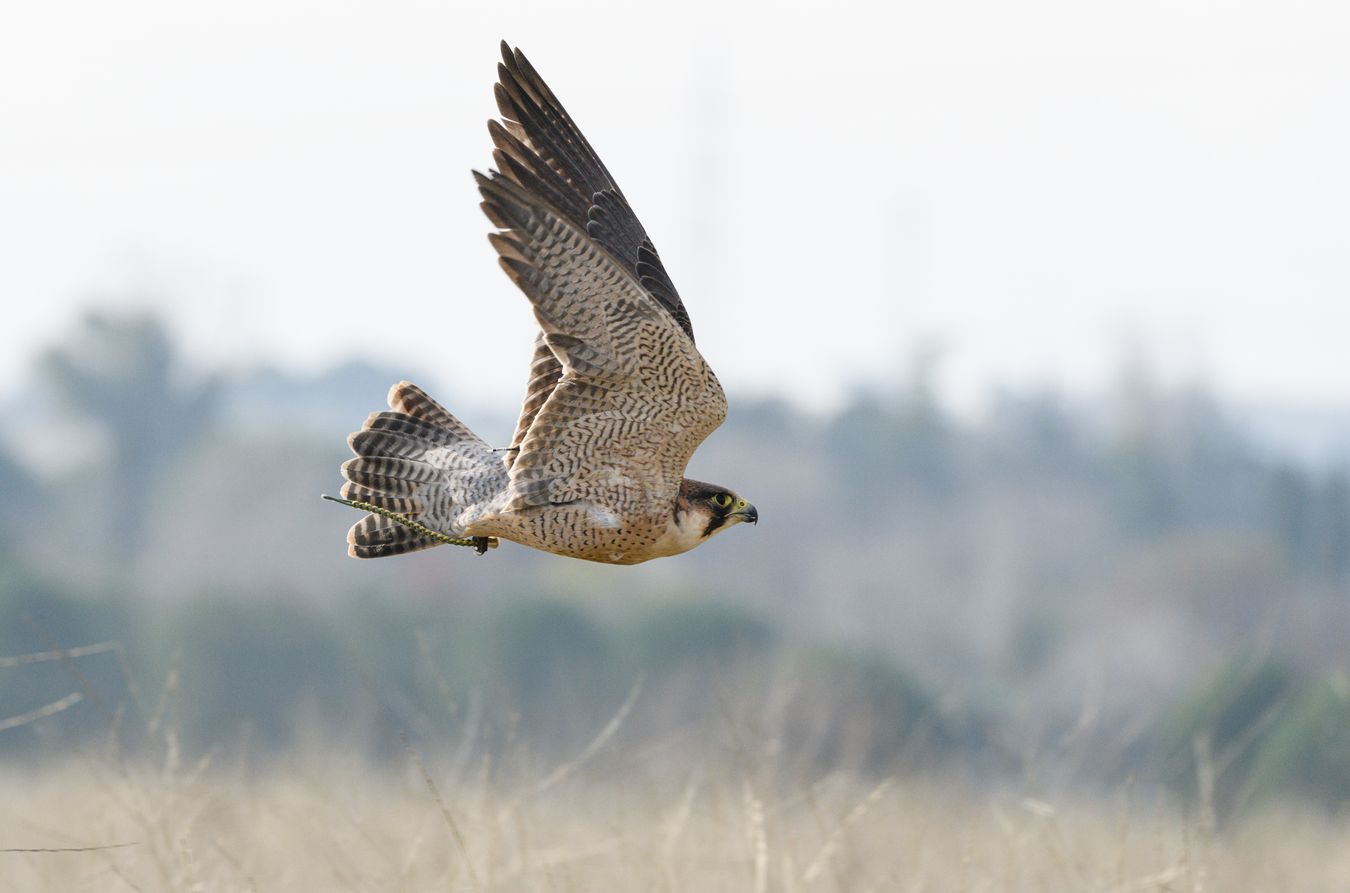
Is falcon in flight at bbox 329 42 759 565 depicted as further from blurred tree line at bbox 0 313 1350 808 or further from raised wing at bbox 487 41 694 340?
blurred tree line at bbox 0 313 1350 808

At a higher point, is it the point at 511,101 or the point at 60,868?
the point at 511,101

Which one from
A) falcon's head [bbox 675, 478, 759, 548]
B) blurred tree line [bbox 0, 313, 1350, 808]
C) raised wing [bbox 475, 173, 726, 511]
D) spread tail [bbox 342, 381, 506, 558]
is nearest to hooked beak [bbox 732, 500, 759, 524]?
falcon's head [bbox 675, 478, 759, 548]

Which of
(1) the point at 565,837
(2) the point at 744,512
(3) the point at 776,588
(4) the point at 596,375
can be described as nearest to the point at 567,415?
(4) the point at 596,375

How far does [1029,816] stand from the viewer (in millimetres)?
5773

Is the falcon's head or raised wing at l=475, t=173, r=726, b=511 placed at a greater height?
raised wing at l=475, t=173, r=726, b=511

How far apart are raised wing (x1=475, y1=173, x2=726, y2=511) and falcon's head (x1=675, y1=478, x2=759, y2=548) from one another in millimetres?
58

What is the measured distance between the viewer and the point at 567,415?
4.59m

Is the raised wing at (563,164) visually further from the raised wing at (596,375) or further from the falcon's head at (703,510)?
the falcon's head at (703,510)

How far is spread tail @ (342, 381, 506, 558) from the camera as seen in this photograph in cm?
484

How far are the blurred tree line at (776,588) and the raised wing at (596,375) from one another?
2.09 ft

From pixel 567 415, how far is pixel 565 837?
2.36 meters

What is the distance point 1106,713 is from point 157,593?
19.4m

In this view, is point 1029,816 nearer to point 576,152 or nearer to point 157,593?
point 576,152

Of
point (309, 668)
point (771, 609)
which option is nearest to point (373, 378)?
point (771, 609)
